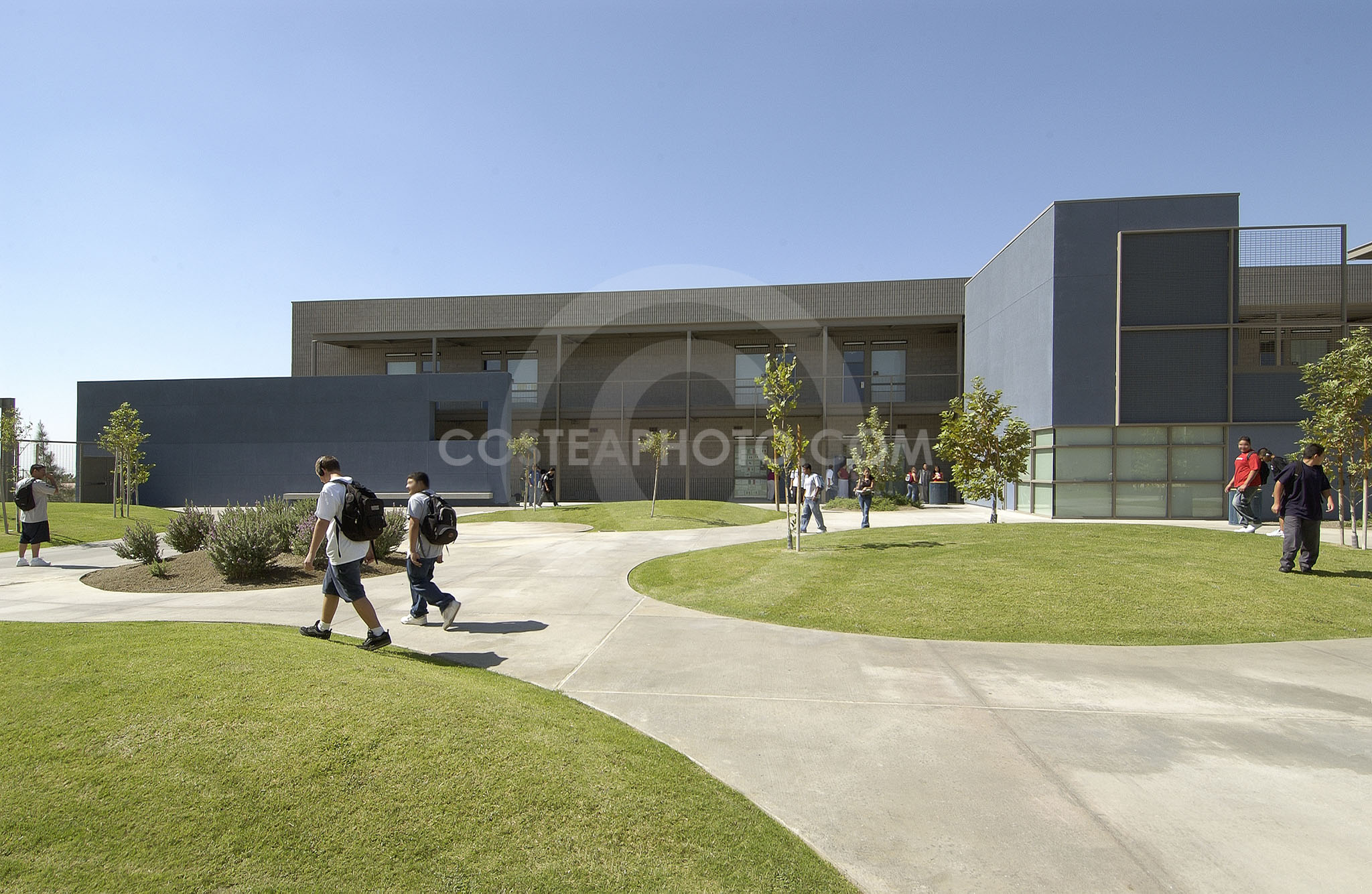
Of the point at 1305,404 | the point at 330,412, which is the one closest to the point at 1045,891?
Answer: the point at 1305,404

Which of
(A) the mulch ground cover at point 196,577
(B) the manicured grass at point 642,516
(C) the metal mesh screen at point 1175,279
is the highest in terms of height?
(C) the metal mesh screen at point 1175,279

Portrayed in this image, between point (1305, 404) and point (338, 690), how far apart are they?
14473mm

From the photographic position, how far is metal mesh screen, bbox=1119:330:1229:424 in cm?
1969

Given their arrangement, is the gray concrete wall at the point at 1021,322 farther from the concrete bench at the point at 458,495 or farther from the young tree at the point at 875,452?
the concrete bench at the point at 458,495

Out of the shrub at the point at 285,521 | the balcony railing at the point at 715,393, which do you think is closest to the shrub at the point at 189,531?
the shrub at the point at 285,521

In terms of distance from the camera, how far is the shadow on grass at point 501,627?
285 inches

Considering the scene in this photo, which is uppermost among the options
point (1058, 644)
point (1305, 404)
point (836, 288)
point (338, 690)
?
point (836, 288)

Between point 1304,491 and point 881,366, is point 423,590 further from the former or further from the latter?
point 881,366

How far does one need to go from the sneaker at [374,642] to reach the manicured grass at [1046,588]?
370 centimetres

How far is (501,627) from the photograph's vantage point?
7449 mm

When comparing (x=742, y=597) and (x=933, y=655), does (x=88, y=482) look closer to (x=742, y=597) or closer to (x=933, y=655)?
(x=742, y=597)

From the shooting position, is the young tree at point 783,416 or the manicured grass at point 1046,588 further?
the young tree at point 783,416

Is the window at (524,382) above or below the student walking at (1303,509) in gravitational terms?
above

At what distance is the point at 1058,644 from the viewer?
6.88 meters
